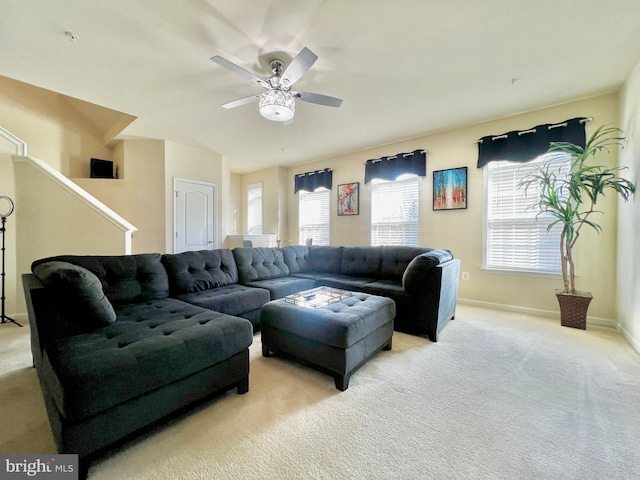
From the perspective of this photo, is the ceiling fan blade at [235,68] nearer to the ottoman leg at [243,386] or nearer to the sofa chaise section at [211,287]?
the sofa chaise section at [211,287]

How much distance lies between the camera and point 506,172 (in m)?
3.50

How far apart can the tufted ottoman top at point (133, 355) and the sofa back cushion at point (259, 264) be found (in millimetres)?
1368

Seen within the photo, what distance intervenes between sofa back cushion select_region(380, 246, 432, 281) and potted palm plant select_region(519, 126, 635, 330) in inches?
56.6

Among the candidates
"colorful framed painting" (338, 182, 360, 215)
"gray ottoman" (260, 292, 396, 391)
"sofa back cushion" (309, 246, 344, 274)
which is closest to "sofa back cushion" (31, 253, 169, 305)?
"gray ottoman" (260, 292, 396, 391)

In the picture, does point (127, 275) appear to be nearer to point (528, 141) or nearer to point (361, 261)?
point (361, 261)

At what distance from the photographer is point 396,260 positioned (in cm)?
342

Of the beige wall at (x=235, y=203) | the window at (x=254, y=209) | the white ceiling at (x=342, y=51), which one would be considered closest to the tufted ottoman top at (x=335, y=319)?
the white ceiling at (x=342, y=51)

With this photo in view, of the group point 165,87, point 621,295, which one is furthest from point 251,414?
point 621,295

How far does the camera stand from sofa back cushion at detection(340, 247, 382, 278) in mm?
3584

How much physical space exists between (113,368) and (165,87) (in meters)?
2.95

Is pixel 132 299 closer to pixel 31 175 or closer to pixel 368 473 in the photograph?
pixel 368 473

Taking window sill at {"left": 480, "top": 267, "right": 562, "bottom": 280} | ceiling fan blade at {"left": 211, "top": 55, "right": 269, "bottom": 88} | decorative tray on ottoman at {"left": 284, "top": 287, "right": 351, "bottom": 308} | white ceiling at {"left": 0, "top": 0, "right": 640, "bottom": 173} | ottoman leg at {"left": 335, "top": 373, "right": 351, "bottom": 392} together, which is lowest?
ottoman leg at {"left": 335, "top": 373, "right": 351, "bottom": 392}

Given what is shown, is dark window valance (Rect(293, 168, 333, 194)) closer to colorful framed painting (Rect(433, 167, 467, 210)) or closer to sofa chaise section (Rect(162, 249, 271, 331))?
colorful framed painting (Rect(433, 167, 467, 210))

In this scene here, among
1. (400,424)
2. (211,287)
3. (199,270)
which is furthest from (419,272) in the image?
(199,270)
